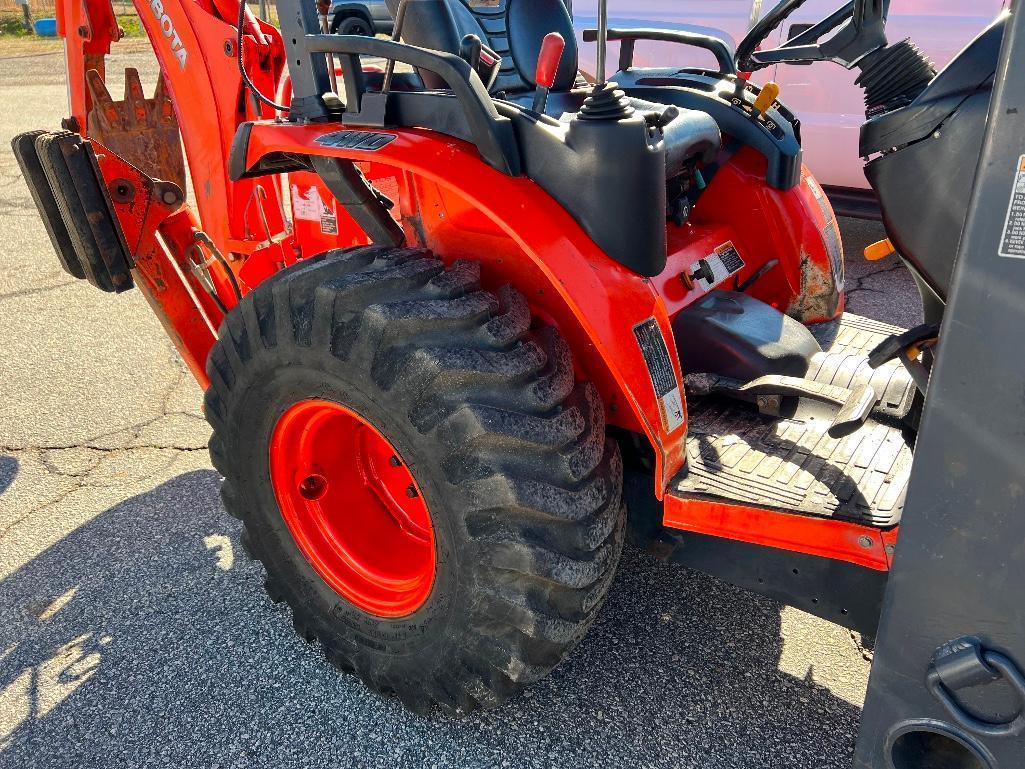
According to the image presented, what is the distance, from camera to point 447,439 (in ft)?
5.58

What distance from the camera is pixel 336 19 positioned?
2.79 m

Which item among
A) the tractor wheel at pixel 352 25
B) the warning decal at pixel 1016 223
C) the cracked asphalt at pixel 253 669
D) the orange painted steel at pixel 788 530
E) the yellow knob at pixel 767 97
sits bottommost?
the cracked asphalt at pixel 253 669

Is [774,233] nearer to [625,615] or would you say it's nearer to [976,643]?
[625,615]

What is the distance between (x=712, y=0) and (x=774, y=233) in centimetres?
318

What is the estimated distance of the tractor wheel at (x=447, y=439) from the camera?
1690 mm

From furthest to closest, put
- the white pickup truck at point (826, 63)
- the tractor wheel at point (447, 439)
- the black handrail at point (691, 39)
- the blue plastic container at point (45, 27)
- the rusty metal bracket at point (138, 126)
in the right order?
1. the blue plastic container at point (45, 27)
2. the white pickup truck at point (826, 63)
3. the black handrail at point (691, 39)
4. the rusty metal bracket at point (138, 126)
5. the tractor wheel at point (447, 439)


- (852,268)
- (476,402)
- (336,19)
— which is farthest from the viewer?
(852,268)

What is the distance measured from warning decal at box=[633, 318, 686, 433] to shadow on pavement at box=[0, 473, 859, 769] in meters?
0.86

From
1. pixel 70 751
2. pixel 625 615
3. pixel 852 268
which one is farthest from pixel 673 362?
pixel 852 268

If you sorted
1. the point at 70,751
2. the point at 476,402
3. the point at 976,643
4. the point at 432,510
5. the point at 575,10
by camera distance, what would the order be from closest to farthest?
the point at 976,643 < the point at 476,402 < the point at 432,510 < the point at 70,751 < the point at 575,10

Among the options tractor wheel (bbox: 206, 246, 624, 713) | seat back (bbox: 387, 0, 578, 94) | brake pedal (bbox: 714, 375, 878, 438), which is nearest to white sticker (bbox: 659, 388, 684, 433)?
tractor wheel (bbox: 206, 246, 624, 713)

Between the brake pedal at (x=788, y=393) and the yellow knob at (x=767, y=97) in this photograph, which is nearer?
the brake pedal at (x=788, y=393)

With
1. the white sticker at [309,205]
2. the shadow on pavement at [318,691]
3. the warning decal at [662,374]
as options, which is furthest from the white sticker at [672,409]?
the white sticker at [309,205]

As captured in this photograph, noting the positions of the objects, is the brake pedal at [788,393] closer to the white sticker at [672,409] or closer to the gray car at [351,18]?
the white sticker at [672,409]
